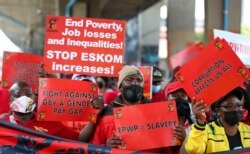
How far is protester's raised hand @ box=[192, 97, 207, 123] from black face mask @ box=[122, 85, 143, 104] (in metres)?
0.87

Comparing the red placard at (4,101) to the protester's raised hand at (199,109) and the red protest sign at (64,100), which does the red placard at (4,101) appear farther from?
the protester's raised hand at (199,109)

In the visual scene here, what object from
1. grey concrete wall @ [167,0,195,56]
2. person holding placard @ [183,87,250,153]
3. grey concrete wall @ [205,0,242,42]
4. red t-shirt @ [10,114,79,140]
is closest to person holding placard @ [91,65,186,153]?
red t-shirt @ [10,114,79,140]

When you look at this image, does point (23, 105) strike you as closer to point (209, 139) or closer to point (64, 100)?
point (64, 100)

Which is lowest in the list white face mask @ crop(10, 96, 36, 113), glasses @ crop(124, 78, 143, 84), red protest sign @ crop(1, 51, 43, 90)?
white face mask @ crop(10, 96, 36, 113)

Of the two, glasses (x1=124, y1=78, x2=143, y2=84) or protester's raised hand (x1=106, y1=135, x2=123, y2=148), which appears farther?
glasses (x1=124, y1=78, x2=143, y2=84)

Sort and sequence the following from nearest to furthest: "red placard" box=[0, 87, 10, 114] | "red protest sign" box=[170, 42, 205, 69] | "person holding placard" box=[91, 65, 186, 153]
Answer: "person holding placard" box=[91, 65, 186, 153]
"red placard" box=[0, 87, 10, 114]
"red protest sign" box=[170, 42, 205, 69]

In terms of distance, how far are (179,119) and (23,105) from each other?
1439 mm

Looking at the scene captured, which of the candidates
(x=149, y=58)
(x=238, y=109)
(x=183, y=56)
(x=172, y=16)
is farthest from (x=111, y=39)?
(x=149, y=58)

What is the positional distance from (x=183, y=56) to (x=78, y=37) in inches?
211

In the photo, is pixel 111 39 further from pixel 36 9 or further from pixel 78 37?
pixel 36 9

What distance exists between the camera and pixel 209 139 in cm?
491

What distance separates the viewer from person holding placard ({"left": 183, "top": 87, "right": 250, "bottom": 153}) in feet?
15.7

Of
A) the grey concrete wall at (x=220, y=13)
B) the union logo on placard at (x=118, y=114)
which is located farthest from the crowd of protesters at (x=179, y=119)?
the grey concrete wall at (x=220, y=13)

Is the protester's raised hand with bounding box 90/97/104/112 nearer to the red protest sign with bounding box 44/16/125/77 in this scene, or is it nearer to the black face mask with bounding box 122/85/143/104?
the black face mask with bounding box 122/85/143/104
